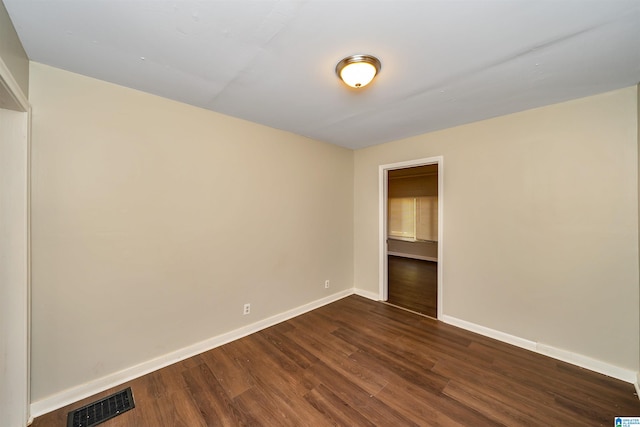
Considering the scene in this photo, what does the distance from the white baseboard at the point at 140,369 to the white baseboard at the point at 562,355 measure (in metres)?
2.28

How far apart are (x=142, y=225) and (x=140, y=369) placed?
1254 millimetres

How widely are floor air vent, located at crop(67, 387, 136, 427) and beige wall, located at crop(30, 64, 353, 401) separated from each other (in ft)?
0.71

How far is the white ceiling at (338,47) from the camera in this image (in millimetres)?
1198

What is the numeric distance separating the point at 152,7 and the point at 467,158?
3.14m

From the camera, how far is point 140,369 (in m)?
2.03

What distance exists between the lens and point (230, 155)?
2578mm

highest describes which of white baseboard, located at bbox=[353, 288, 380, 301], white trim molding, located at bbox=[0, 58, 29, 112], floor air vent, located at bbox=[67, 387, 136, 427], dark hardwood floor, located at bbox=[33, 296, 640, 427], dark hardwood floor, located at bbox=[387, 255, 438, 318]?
white trim molding, located at bbox=[0, 58, 29, 112]

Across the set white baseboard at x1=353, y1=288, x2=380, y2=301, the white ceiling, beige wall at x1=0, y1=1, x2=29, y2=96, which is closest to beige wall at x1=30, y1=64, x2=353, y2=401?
beige wall at x1=0, y1=1, x2=29, y2=96

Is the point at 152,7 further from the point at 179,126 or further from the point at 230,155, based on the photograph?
the point at 230,155

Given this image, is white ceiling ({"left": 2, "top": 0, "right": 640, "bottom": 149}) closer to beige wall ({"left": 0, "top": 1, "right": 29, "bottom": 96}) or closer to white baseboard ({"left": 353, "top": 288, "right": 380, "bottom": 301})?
beige wall ({"left": 0, "top": 1, "right": 29, "bottom": 96})

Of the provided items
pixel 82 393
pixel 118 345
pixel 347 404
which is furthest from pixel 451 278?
pixel 82 393

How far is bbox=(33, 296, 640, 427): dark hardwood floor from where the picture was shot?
5.35ft

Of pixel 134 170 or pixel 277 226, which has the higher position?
pixel 134 170

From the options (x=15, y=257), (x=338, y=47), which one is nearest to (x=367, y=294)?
(x=338, y=47)
